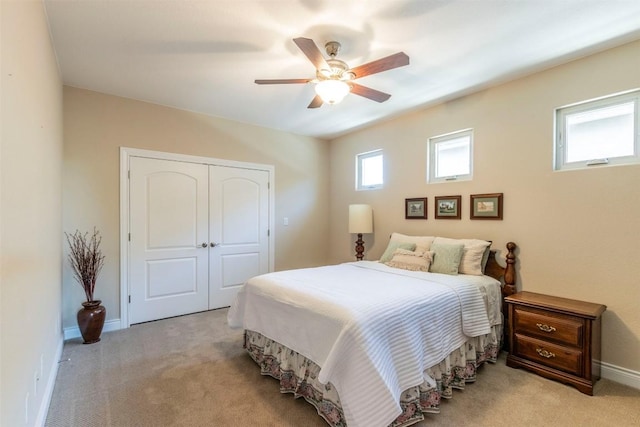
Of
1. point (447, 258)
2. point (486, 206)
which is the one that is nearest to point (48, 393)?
point (447, 258)

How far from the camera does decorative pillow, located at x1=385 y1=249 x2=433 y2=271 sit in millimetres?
3010

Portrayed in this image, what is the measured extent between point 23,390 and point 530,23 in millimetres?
3603

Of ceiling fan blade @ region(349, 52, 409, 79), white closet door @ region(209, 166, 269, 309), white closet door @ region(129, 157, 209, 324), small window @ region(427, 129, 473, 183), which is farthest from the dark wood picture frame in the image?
white closet door @ region(129, 157, 209, 324)

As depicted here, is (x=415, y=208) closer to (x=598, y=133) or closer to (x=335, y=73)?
(x=598, y=133)

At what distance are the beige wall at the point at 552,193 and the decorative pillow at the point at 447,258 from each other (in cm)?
44

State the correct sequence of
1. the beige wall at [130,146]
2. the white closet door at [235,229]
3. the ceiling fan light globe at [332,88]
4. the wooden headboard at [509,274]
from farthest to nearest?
1. the white closet door at [235,229]
2. the beige wall at [130,146]
3. the wooden headboard at [509,274]
4. the ceiling fan light globe at [332,88]

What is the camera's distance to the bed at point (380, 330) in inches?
64.4

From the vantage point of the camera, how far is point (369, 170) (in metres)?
4.64

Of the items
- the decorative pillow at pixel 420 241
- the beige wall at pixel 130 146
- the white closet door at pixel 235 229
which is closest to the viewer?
the beige wall at pixel 130 146

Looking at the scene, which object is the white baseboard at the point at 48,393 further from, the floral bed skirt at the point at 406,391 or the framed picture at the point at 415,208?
the framed picture at the point at 415,208

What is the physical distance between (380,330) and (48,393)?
7.32 ft

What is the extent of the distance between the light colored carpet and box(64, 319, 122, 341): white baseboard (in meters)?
0.33

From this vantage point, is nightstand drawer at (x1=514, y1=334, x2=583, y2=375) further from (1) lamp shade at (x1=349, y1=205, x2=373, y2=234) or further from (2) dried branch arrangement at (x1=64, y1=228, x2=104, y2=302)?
(2) dried branch arrangement at (x1=64, y1=228, x2=104, y2=302)

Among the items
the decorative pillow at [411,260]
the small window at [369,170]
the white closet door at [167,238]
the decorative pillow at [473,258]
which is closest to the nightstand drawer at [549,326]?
the decorative pillow at [473,258]
